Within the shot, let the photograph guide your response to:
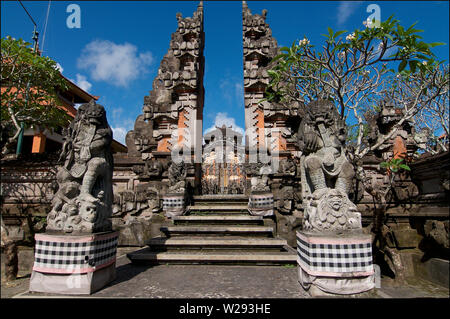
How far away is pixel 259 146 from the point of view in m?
8.88

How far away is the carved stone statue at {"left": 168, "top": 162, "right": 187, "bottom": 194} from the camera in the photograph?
733cm

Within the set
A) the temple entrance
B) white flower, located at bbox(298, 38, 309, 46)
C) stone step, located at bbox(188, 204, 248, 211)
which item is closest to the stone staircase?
stone step, located at bbox(188, 204, 248, 211)

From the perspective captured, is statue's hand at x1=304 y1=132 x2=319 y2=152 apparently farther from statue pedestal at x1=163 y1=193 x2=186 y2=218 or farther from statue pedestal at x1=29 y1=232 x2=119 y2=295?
statue pedestal at x1=163 y1=193 x2=186 y2=218

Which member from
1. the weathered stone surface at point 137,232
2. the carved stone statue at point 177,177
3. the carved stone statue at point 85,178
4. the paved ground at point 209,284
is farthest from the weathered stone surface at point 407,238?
the carved stone statue at point 85,178

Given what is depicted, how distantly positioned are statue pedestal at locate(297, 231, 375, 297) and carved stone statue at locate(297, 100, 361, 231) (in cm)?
17

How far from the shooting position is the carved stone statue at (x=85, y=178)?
11.5 feet

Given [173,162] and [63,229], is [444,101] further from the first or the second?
[63,229]

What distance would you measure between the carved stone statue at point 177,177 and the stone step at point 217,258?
2.53m

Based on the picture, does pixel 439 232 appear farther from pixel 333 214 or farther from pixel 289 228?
pixel 333 214

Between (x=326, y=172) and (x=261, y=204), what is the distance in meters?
3.40

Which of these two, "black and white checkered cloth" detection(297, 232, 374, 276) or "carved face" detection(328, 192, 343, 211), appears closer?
"black and white checkered cloth" detection(297, 232, 374, 276)

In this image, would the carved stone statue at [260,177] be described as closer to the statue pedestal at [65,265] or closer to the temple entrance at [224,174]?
the temple entrance at [224,174]

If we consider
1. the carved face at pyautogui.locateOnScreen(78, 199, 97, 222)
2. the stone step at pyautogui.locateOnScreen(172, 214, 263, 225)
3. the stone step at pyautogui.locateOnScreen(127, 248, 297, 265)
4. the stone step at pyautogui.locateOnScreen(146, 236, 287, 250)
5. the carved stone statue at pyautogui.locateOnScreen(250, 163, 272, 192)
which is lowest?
the stone step at pyautogui.locateOnScreen(127, 248, 297, 265)
